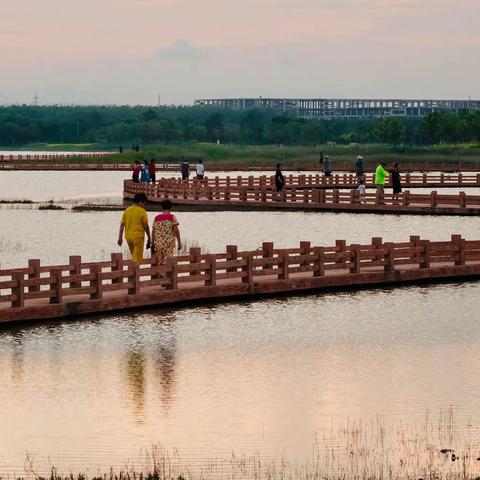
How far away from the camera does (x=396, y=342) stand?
22.7 metres

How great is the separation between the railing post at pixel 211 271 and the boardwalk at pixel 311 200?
31201 millimetres

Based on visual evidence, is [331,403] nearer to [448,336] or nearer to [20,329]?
[448,336]

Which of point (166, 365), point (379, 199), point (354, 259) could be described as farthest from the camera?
point (379, 199)

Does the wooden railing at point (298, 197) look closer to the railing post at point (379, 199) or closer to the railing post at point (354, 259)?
the railing post at point (379, 199)

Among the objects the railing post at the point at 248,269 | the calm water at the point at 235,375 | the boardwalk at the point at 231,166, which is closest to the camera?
the calm water at the point at 235,375

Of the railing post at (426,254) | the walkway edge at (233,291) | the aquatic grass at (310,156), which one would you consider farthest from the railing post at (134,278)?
the aquatic grass at (310,156)

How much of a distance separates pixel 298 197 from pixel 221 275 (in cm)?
3681

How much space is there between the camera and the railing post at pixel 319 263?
30656mm

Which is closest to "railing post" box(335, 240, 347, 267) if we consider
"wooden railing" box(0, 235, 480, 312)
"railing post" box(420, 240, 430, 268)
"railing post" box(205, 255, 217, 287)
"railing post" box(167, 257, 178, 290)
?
"wooden railing" box(0, 235, 480, 312)

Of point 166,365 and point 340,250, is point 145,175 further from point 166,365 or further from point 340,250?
point 166,365

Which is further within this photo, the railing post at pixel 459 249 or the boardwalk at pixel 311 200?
the boardwalk at pixel 311 200

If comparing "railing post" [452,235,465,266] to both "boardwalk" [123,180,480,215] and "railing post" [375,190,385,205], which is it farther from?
"railing post" [375,190,385,205]

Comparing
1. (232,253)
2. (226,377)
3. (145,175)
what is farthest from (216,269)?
(145,175)

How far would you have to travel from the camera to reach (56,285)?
25.5 metres
